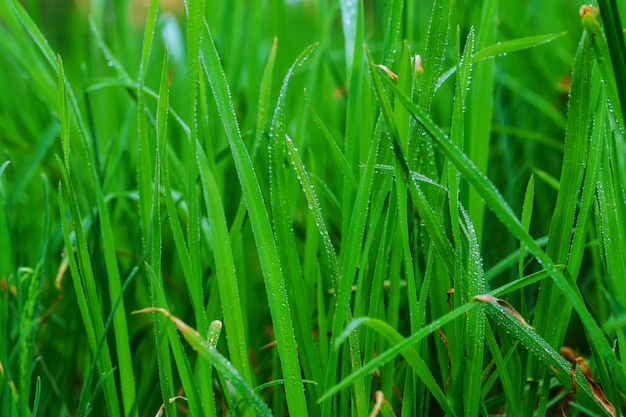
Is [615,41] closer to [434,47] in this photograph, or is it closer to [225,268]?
[434,47]

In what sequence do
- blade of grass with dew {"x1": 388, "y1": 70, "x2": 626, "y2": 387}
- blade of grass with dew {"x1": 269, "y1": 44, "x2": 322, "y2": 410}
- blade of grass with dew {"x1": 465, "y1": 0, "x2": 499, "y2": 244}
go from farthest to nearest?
blade of grass with dew {"x1": 465, "y1": 0, "x2": 499, "y2": 244}
blade of grass with dew {"x1": 269, "y1": 44, "x2": 322, "y2": 410}
blade of grass with dew {"x1": 388, "y1": 70, "x2": 626, "y2": 387}

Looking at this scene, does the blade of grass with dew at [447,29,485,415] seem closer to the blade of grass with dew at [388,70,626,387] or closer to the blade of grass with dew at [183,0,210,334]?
the blade of grass with dew at [388,70,626,387]

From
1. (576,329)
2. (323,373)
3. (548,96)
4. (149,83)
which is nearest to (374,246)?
(323,373)

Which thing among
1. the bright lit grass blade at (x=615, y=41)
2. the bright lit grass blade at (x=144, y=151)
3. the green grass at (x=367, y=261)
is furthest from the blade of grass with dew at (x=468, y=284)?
the bright lit grass blade at (x=144, y=151)

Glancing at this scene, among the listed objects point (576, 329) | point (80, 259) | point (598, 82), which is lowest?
point (576, 329)

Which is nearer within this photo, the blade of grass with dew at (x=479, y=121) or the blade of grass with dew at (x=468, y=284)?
the blade of grass with dew at (x=468, y=284)

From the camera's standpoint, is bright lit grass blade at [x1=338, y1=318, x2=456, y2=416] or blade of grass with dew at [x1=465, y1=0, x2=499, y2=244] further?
blade of grass with dew at [x1=465, y1=0, x2=499, y2=244]

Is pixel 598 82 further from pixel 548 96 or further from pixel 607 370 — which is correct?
pixel 548 96

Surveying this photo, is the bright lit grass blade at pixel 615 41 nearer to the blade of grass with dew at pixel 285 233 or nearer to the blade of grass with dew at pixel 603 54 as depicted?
the blade of grass with dew at pixel 603 54

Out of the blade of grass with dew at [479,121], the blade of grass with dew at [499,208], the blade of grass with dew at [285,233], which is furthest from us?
the blade of grass with dew at [479,121]

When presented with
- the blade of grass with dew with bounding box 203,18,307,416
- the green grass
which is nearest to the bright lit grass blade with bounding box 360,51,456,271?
the green grass

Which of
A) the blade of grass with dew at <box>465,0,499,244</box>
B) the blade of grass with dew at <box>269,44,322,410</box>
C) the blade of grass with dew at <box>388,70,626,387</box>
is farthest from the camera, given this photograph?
the blade of grass with dew at <box>465,0,499,244</box>
